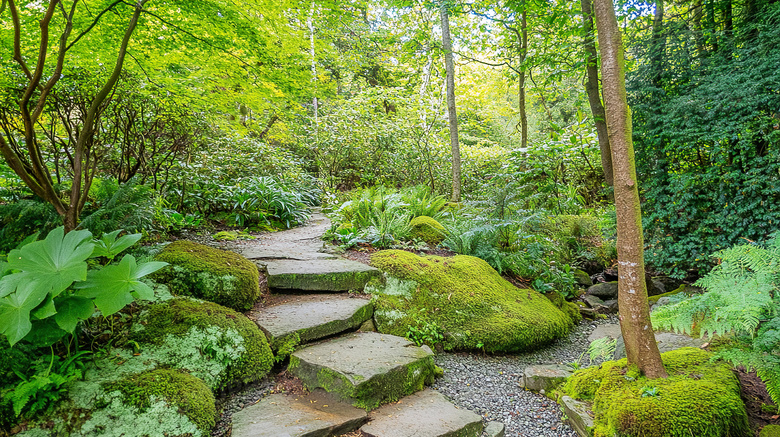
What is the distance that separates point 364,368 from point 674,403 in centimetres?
182

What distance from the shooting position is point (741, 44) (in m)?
3.97

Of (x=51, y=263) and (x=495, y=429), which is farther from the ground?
(x=51, y=263)

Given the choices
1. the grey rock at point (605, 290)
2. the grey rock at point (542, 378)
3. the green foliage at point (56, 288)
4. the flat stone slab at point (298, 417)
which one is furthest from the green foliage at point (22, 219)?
the grey rock at point (605, 290)

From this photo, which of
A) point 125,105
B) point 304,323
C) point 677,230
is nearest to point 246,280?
point 304,323

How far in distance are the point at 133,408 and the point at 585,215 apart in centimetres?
717

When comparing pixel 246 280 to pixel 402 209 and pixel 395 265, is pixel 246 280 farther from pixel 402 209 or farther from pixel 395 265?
pixel 402 209

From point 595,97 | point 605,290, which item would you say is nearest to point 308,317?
point 605,290

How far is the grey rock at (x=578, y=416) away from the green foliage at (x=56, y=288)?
2.56 m

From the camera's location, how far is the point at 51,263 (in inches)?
63.4

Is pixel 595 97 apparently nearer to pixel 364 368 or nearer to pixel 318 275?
pixel 318 275

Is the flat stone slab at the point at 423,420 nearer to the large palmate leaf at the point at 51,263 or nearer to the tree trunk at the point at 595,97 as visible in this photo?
the large palmate leaf at the point at 51,263

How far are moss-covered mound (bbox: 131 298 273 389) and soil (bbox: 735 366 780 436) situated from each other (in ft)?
10.1

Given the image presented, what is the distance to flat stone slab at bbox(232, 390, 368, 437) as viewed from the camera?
1.91 metres

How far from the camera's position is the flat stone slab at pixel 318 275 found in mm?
3469
